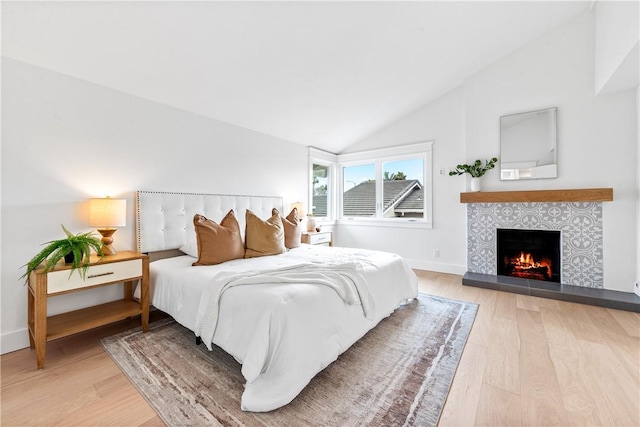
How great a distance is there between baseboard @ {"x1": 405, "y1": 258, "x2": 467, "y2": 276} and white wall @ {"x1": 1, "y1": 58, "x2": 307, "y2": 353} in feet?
11.0

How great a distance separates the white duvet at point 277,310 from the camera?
1.41 meters

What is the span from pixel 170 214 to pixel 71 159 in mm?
890


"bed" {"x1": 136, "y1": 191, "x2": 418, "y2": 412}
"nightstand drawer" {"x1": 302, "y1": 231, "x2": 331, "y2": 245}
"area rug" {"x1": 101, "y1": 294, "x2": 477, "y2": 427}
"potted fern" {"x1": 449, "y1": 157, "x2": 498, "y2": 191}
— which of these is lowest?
"area rug" {"x1": 101, "y1": 294, "x2": 477, "y2": 427}

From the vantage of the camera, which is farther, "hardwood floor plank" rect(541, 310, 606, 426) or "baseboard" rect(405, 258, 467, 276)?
"baseboard" rect(405, 258, 467, 276)

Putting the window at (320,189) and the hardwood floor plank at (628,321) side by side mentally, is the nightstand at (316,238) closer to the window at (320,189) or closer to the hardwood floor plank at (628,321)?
the window at (320,189)

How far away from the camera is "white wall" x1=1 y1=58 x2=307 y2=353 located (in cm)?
199

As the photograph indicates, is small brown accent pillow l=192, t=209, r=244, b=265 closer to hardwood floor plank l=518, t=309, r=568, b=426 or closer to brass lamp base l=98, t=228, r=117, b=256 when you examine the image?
brass lamp base l=98, t=228, r=117, b=256

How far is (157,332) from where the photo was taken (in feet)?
7.37

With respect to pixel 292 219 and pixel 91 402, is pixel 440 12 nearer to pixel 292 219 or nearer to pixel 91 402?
pixel 292 219

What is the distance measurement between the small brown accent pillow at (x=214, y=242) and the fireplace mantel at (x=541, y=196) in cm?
311

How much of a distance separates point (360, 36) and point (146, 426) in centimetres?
335

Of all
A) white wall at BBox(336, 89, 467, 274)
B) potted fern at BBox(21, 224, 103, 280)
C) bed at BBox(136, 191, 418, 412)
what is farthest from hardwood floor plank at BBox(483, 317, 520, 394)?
potted fern at BBox(21, 224, 103, 280)

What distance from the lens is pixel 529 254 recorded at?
3564mm

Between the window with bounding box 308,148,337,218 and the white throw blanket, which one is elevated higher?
the window with bounding box 308,148,337,218
